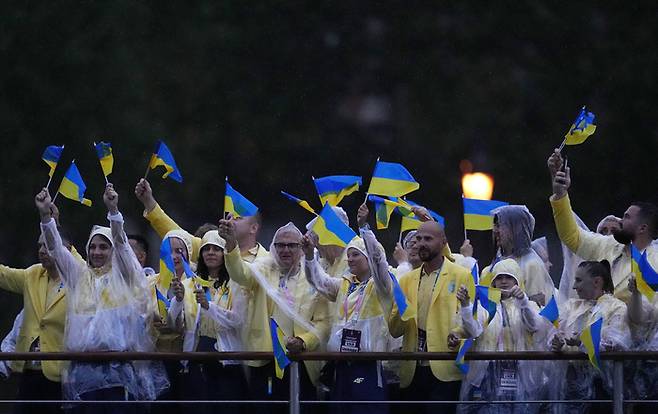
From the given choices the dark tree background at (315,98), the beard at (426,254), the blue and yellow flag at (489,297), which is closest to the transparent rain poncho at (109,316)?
the beard at (426,254)

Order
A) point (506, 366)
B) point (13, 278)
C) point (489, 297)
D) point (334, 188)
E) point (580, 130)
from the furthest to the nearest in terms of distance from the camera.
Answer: point (13, 278) → point (334, 188) → point (580, 130) → point (506, 366) → point (489, 297)

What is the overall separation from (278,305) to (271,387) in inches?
20.5

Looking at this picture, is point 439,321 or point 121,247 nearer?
point 439,321

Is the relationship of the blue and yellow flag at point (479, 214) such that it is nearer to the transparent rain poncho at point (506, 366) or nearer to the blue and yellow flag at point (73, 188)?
the transparent rain poncho at point (506, 366)

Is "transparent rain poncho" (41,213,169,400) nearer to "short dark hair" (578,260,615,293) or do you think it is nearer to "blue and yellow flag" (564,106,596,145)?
"short dark hair" (578,260,615,293)

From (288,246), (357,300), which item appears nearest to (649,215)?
(357,300)

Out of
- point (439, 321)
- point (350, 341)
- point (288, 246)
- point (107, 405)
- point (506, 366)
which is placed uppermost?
point (288, 246)

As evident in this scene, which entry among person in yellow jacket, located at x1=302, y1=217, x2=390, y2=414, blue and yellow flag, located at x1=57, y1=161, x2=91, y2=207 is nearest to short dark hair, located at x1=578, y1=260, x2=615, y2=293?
→ person in yellow jacket, located at x1=302, y1=217, x2=390, y2=414

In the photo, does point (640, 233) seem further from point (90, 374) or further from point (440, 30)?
point (440, 30)

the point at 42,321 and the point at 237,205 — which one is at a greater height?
the point at 237,205

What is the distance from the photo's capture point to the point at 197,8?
66.4 ft

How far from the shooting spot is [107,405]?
39.9 feet

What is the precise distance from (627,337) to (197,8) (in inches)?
370

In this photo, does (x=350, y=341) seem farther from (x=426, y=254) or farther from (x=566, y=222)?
(x=566, y=222)
